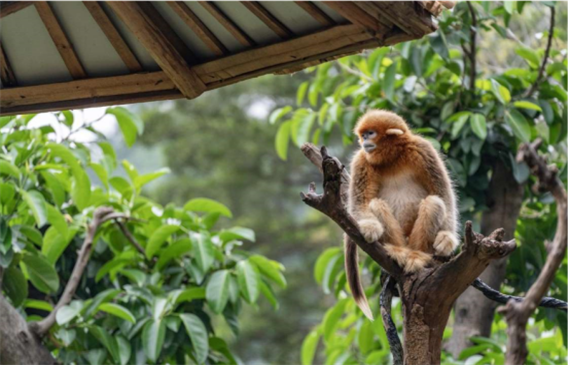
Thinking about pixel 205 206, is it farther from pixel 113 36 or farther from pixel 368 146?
pixel 113 36

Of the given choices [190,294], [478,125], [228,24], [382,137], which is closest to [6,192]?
[190,294]

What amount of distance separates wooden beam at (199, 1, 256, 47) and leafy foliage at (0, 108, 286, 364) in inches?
79.7

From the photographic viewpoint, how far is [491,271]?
→ 17.0 feet

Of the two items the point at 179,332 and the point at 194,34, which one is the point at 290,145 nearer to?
the point at 179,332

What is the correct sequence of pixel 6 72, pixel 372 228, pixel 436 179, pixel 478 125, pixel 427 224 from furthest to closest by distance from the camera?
→ pixel 478 125 < pixel 436 179 < pixel 427 224 < pixel 372 228 < pixel 6 72

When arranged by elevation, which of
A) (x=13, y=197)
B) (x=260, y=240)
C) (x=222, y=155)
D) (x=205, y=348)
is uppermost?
(x=222, y=155)

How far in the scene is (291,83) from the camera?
15523 millimetres

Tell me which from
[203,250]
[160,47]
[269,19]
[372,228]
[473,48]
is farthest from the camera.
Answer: [473,48]

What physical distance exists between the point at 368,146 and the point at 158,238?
5.38 feet

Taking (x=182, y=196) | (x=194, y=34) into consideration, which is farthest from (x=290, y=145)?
(x=194, y=34)

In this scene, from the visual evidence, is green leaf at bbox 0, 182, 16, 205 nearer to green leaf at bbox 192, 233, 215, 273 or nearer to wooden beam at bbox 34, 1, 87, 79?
green leaf at bbox 192, 233, 215, 273

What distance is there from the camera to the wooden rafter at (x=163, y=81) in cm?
256

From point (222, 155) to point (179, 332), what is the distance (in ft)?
35.1

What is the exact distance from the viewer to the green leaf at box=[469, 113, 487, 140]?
4703 millimetres
